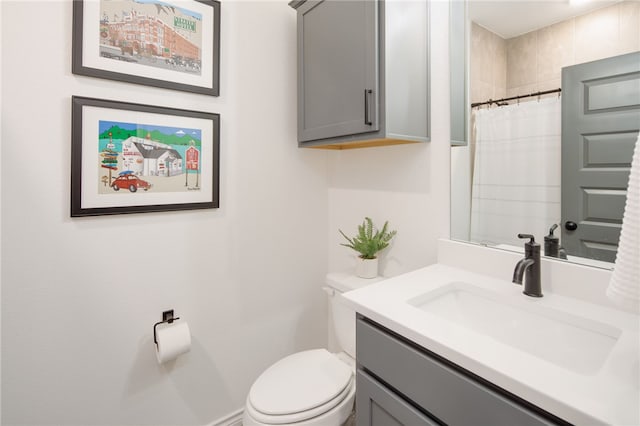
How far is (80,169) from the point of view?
A: 1.19 meters

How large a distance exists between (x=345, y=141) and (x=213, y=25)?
79 centimetres

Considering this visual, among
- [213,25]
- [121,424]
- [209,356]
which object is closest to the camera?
[121,424]

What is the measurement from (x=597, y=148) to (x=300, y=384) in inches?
50.7

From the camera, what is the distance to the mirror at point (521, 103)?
0.95 m

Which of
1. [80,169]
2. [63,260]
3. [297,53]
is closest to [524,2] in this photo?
[297,53]

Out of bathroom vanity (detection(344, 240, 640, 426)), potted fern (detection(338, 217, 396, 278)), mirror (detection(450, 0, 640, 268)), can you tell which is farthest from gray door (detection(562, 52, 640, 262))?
potted fern (detection(338, 217, 396, 278))

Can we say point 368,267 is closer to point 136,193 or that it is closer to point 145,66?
point 136,193

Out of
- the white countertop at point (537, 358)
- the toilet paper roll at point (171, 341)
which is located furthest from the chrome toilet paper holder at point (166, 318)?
the white countertop at point (537, 358)

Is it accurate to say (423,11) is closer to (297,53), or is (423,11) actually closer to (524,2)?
(524,2)

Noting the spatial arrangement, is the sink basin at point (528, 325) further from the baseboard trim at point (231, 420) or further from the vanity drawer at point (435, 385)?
the baseboard trim at point (231, 420)

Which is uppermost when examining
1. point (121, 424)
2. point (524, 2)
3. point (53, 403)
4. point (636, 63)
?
point (524, 2)

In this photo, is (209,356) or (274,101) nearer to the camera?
(209,356)

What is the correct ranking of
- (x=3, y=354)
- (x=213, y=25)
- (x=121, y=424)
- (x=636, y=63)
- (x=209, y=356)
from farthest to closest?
(x=209, y=356) < (x=213, y=25) < (x=121, y=424) < (x=3, y=354) < (x=636, y=63)

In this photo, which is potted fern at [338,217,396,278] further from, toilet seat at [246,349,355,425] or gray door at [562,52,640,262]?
gray door at [562,52,640,262]
